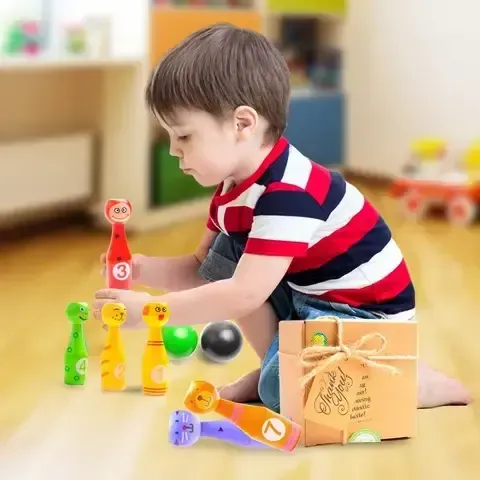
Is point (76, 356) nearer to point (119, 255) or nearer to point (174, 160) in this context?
point (119, 255)

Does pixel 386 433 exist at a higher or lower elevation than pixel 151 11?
lower

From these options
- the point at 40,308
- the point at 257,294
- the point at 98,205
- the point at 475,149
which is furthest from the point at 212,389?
the point at 475,149

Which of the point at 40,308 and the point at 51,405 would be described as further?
the point at 40,308

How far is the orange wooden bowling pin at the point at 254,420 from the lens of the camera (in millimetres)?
1012

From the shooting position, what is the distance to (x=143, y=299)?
1.06m

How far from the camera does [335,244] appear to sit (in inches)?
43.1

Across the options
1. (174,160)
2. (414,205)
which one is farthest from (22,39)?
(414,205)

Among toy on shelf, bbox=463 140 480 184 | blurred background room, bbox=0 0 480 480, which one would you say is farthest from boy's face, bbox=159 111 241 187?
toy on shelf, bbox=463 140 480 184

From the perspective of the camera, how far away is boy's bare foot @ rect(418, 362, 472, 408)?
1183mm

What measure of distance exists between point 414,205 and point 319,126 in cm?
82

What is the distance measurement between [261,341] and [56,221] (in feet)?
5.59

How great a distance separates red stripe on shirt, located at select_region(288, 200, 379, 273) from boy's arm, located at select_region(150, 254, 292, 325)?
73 mm

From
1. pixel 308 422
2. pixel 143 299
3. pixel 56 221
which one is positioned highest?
pixel 143 299

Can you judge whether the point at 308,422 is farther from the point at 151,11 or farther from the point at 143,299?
the point at 151,11
